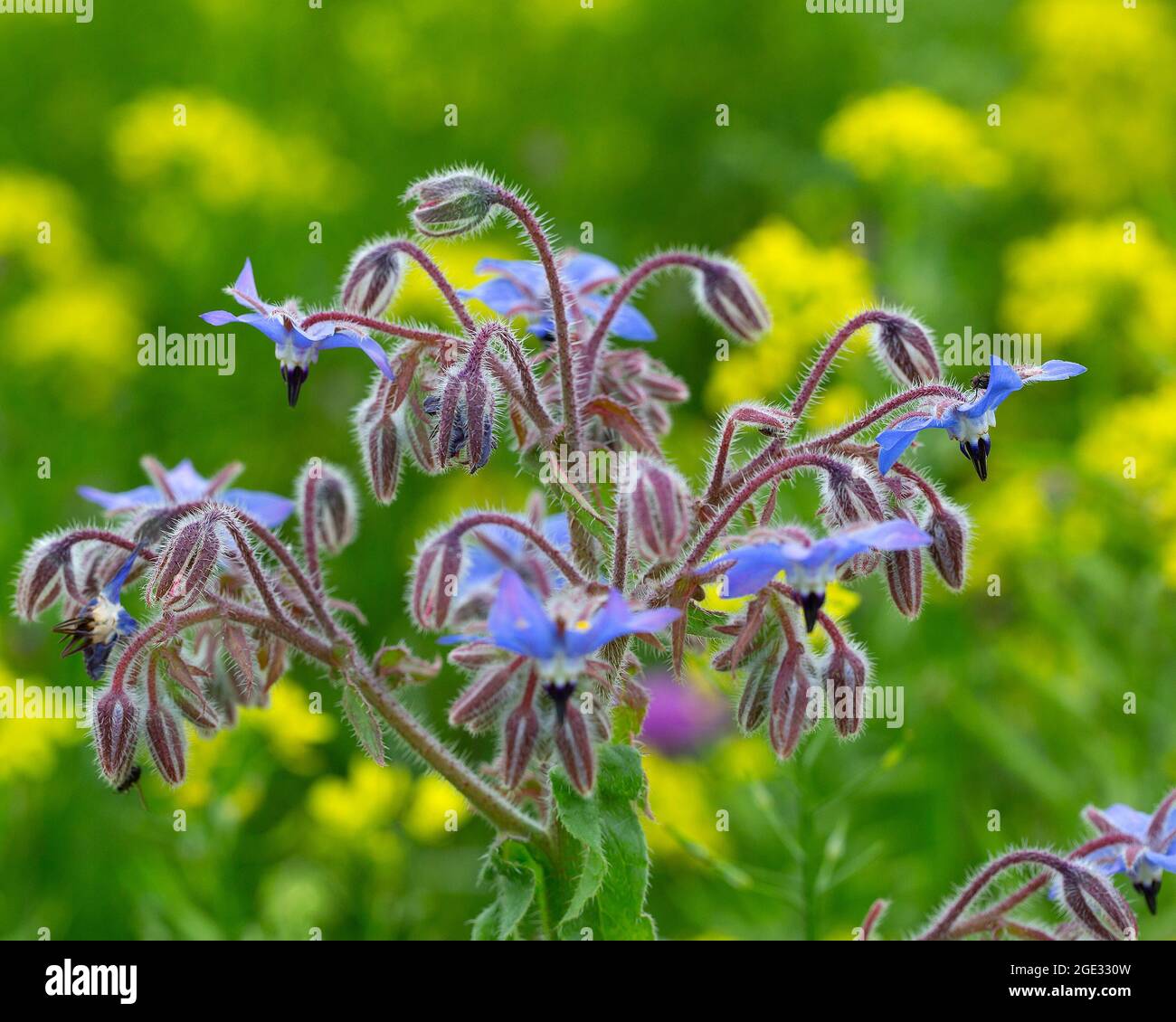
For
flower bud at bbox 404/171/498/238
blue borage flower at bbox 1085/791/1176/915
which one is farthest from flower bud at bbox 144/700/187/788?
blue borage flower at bbox 1085/791/1176/915

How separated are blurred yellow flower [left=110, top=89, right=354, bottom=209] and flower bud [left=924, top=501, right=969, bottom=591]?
4777 mm

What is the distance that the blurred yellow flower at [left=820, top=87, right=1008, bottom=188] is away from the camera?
5.19 meters

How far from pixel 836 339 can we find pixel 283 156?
15.5 ft

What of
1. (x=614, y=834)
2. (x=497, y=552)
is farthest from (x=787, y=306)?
(x=614, y=834)

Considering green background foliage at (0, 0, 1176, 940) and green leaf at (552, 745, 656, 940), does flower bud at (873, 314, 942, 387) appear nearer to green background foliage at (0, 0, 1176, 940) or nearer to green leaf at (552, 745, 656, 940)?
green leaf at (552, 745, 656, 940)

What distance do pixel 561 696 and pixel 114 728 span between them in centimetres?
78

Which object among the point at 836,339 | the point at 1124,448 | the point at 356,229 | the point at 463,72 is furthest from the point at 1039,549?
the point at 463,72

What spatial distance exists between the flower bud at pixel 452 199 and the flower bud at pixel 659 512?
594 mm

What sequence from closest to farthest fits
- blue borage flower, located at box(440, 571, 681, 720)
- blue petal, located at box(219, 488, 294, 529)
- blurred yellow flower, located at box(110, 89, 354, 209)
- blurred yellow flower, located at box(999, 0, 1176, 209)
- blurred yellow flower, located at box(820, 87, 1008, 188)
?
blue borage flower, located at box(440, 571, 681, 720), blue petal, located at box(219, 488, 294, 529), blurred yellow flower, located at box(820, 87, 1008, 188), blurred yellow flower, located at box(110, 89, 354, 209), blurred yellow flower, located at box(999, 0, 1176, 209)

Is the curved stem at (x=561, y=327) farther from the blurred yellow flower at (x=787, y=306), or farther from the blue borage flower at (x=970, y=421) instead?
the blurred yellow flower at (x=787, y=306)

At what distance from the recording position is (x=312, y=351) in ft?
7.57

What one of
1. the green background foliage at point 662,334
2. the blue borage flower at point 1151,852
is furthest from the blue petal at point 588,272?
the blue borage flower at point 1151,852

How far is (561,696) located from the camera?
203 centimetres

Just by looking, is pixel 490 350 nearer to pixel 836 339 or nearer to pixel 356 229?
pixel 836 339
